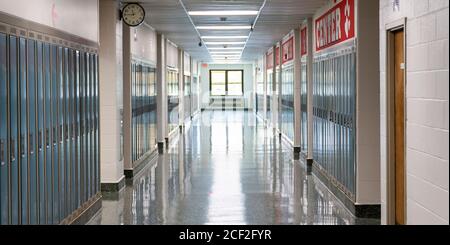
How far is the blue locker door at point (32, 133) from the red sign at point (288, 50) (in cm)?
1081

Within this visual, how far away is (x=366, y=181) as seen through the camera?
8250 millimetres

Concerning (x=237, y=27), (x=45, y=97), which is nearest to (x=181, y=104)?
(x=237, y=27)

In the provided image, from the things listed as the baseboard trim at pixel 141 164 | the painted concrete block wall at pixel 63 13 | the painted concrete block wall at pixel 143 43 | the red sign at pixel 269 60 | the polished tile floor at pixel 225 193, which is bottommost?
the polished tile floor at pixel 225 193

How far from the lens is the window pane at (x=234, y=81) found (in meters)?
42.3

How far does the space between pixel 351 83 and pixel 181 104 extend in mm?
16396

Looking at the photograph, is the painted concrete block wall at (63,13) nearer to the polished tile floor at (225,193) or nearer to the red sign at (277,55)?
the polished tile floor at (225,193)

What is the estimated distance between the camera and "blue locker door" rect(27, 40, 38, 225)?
17.7ft

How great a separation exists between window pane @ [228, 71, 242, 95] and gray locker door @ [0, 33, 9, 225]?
37.5 metres

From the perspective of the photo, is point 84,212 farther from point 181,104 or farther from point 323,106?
point 181,104

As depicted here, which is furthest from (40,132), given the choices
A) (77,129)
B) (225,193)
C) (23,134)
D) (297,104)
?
(297,104)

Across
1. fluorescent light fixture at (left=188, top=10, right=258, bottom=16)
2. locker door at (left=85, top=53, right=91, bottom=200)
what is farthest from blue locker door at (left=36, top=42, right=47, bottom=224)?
fluorescent light fixture at (left=188, top=10, right=258, bottom=16)

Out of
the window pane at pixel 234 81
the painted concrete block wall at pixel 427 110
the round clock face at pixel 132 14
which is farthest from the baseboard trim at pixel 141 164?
the window pane at pixel 234 81

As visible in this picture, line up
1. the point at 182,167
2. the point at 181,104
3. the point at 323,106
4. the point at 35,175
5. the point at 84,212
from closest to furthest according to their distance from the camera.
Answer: the point at 35,175
the point at 84,212
the point at 323,106
the point at 182,167
the point at 181,104

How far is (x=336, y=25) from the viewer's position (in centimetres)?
972
